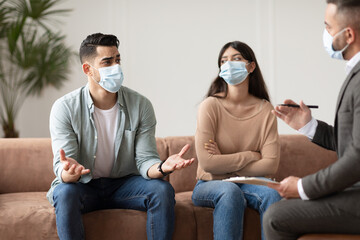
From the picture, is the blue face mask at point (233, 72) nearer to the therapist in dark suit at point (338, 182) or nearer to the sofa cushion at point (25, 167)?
the therapist in dark suit at point (338, 182)

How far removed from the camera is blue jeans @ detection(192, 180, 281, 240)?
232 centimetres

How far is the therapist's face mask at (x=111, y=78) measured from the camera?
2.53 metres

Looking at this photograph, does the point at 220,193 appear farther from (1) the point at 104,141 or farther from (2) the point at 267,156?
(1) the point at 104,141

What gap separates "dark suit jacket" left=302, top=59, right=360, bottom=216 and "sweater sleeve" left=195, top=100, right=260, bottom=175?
0.85m

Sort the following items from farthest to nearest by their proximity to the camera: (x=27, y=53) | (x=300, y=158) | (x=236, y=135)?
(x=27, y=53), (x=300, y=158), (x=236, y=135)

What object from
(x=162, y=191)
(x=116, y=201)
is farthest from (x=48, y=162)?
(x=162, y=191)

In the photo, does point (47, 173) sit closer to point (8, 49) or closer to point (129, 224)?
point (129, 224)

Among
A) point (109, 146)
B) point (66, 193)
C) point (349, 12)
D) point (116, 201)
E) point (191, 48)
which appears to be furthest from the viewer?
point (191, 48)

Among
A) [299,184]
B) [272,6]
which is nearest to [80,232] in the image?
[299,184]

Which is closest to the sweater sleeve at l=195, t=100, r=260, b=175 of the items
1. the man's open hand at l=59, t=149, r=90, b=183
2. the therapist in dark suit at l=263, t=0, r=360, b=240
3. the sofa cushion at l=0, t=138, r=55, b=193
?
the man's open hand at l=59, t=149, r=90, b=183

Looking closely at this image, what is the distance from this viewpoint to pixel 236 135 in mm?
2725

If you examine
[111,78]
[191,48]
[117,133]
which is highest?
[111,78]

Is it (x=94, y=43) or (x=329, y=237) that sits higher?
(x=94, y=43)

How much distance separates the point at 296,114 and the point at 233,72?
2.38 feet
